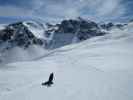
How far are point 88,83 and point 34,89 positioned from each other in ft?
12.2

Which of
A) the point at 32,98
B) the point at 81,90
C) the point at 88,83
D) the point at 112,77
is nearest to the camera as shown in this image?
the point at 32,98

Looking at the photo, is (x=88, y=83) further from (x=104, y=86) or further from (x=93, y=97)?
(x=93, y=97)

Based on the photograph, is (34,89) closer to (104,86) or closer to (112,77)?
(104,86)

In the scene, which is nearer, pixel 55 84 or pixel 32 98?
pixel 32 98

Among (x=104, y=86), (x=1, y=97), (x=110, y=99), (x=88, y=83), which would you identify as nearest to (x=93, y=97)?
(x=110, y=99)

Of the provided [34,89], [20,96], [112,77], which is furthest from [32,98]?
[112,77]

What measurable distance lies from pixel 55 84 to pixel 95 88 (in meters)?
3.02

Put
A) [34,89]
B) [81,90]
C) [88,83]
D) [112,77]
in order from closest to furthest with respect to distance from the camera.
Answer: [81,90], [34,89], [88,83], [112,77]

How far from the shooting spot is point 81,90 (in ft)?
35.0

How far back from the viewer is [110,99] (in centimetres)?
905

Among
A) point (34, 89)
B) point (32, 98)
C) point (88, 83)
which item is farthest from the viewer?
point (88, 83)

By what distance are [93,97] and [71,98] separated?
1207 mm

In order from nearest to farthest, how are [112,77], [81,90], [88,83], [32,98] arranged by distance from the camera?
[32,98] < [81,90] < [88,83] < [112,77]

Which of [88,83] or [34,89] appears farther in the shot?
[88,83]
